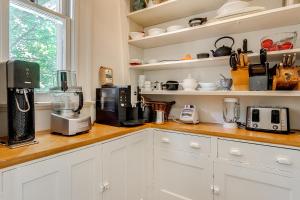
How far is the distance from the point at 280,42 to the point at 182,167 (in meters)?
1.34

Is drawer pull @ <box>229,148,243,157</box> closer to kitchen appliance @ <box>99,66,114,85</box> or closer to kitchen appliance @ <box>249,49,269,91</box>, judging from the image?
kitchen appliance @ <box>249,49,269,91</box>

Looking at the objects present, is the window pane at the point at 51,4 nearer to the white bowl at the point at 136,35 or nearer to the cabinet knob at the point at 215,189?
the white bowl at the point at 136,35

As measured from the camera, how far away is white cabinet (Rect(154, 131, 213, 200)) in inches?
63.8

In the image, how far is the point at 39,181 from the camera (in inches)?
40.3

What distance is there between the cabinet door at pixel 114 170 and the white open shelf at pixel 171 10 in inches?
56.4

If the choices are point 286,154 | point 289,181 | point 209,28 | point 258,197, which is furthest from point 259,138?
point 209,28

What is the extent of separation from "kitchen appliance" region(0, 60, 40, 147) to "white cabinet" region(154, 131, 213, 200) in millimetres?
1087

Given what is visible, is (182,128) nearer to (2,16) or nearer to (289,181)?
(289,181)

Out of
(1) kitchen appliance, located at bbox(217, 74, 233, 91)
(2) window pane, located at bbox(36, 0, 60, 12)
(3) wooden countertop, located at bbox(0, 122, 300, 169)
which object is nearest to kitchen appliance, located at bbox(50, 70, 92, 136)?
(3) wooden countertop, located at bbox(0, 122, 300, 169)

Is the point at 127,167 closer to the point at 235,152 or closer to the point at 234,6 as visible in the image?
the point at 235,152

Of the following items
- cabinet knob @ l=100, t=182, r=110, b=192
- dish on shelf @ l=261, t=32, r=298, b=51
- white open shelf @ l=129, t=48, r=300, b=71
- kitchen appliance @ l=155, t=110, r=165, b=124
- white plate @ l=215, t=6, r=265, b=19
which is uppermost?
white plate @ l=215, t=6, r=265, b=19

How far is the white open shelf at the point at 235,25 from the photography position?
4.98ft

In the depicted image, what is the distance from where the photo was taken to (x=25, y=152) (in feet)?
3.30

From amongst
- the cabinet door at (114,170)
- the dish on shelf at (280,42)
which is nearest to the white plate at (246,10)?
the dish on shelf at (280,42)
